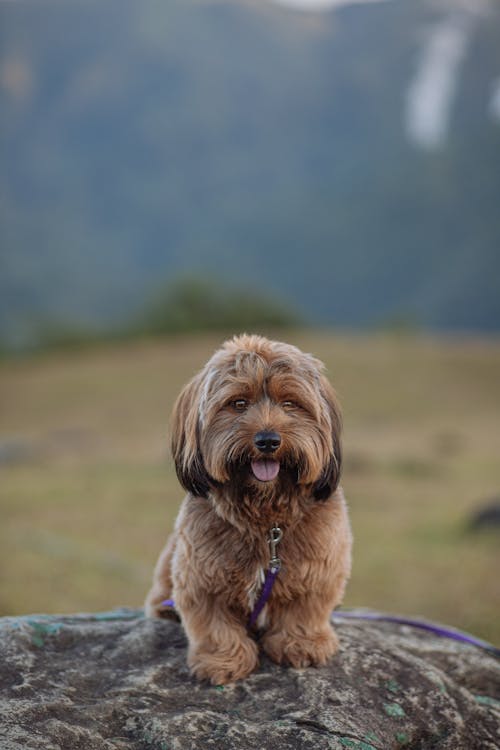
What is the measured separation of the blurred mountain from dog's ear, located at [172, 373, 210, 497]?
181 ft

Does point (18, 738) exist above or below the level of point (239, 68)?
below

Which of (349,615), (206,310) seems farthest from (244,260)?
(349,615)

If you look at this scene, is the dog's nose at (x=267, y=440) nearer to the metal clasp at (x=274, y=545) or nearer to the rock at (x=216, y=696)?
the metal clasp at (x=274, y=545)

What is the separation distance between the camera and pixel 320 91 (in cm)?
10888

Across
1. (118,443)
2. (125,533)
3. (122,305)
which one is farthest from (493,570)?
(122,305)

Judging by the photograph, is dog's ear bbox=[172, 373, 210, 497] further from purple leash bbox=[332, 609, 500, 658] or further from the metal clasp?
purple leash bbox=[332, 609, 500, 658]

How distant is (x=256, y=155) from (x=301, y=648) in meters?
102

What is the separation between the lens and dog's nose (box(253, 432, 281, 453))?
137 inches

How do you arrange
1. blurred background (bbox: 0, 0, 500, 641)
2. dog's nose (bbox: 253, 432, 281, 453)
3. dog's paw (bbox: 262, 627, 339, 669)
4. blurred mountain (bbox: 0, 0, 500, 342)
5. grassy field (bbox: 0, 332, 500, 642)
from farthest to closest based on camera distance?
blurred mountain (bbox: 0, 0, 500, 342) < blurred background (bbox: 0, 0, 500, 641) < grassy field (bbox: 0, 332, 500, 642) < dog's paw (bbox: 262, 627, 339, 669) < dog's nose (bbox: 253, 432, 281, 453)

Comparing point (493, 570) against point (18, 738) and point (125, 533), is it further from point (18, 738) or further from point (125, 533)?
point (18, 738)

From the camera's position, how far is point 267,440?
11.4ft

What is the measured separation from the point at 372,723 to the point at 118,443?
21956 millimetres

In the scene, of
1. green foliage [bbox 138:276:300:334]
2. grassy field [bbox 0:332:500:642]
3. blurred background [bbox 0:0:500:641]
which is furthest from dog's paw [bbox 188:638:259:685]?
green foliage [bbox 138:276:300:334]

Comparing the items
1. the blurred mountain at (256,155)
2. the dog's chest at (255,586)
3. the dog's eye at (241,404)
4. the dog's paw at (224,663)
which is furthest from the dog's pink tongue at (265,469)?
the blurred mountain at (256,155)
